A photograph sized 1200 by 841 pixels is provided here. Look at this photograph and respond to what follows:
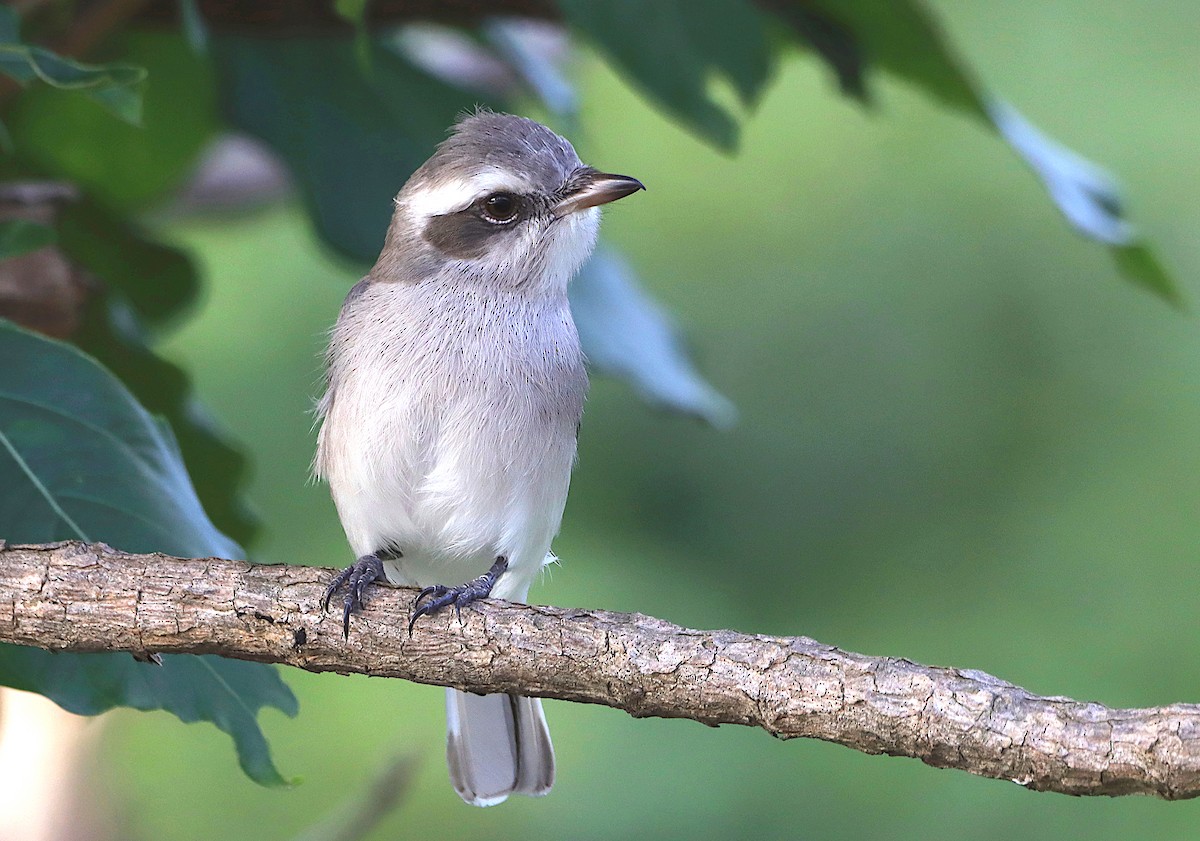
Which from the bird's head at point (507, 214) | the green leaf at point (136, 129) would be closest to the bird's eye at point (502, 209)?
the bird's head at point (507, 214)

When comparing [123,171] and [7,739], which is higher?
[123,171]

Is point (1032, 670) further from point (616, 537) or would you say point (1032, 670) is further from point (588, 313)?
point (588, 313)

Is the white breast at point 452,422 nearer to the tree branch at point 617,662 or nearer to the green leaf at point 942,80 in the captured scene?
the tree branch at point 617,662

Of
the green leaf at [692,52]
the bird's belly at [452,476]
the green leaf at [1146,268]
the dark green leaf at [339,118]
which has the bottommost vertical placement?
the bird's belly at [452,476]

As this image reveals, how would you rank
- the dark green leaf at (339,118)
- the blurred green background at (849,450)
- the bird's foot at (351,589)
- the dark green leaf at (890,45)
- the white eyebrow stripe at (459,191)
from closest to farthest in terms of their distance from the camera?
the bird's foot at (351,589)
the white eyebrow stripe at (459,191)
the dark green leaf at (890,45)
the dark green leaf at (339,118)
the blurred green background at (849,450)

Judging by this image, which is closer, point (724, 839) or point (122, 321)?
point (122, 321)

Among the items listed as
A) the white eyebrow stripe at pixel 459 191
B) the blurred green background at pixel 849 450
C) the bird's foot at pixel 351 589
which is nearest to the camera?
the bird's foot at pixel 351 589

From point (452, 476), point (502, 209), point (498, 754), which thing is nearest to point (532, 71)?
point (502, 209)

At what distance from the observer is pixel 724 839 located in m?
5.15

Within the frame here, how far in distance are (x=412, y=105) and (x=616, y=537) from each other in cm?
267

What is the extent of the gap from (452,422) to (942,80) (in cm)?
139

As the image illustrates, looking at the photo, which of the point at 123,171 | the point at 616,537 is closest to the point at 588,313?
the point at 123,171

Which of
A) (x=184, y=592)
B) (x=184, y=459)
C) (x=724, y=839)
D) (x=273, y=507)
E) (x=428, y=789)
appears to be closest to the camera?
(x=184, y=592)

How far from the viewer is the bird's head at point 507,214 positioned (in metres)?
2.82
